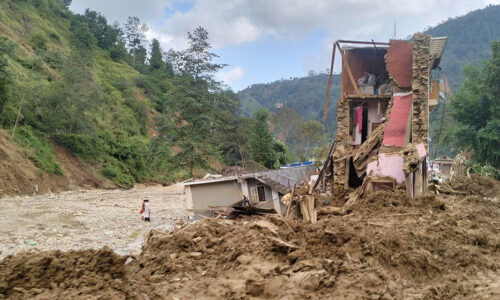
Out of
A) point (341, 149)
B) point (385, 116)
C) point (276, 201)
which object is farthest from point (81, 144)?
point (385, 116)

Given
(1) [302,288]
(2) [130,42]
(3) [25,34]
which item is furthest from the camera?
(2) [130,42]

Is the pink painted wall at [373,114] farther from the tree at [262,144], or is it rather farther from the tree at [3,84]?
the tree at [262,144]

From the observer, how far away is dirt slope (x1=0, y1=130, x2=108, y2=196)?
21.2m

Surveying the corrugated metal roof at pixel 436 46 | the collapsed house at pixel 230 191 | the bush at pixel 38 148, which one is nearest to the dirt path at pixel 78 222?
the collapsed house at pixel 230 191

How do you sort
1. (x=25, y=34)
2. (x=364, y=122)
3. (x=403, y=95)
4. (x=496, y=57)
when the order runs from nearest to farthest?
(x=403, y=95) < (x=364, y=122) < (x=496, y=57) < (x=25, y=34)

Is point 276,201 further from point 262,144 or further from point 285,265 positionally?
point 262,144

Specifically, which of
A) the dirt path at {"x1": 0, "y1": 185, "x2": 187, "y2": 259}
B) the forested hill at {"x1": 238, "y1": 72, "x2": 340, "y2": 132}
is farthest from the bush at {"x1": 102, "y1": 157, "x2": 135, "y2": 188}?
the forested hill at {"x1": 238, "y1": 72, "x2": 340, "y2": 132}

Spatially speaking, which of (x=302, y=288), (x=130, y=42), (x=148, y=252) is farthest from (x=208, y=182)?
(x=130, y=42)

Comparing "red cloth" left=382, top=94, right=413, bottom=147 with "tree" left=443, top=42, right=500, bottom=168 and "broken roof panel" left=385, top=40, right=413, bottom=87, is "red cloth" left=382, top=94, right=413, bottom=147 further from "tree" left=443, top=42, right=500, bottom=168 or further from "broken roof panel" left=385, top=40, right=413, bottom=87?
"tree" left=443, top=42, right=500, bottom=168

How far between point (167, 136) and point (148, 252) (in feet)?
72.1

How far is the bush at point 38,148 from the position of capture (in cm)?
2512

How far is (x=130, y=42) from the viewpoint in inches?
3039

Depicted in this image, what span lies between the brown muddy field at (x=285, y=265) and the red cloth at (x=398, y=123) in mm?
5021

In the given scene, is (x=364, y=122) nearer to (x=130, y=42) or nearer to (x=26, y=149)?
(x=26, y=149)
